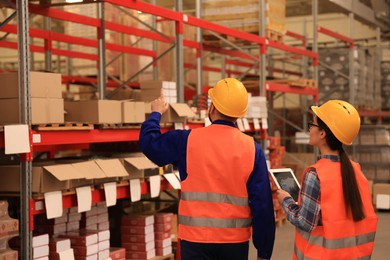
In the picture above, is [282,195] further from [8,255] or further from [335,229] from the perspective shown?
[8,255]

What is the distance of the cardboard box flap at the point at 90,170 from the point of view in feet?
20.3

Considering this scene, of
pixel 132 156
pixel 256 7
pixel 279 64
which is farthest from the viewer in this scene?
pixel 279 64

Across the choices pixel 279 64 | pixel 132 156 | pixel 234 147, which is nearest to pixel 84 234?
pixel 132 156

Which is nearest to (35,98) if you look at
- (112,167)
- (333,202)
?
(112,167)

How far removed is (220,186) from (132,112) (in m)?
3.14

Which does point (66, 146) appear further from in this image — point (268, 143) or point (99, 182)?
point (268, 143)

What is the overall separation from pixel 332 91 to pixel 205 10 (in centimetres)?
513

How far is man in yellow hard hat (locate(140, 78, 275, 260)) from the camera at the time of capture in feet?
13.4

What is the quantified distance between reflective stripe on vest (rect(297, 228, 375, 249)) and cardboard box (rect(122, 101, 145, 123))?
11.1 feet

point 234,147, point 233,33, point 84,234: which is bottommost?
point 84,234

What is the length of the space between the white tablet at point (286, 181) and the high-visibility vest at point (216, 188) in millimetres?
221

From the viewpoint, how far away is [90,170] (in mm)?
6301

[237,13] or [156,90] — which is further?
[237,13]

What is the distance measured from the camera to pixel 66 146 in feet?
28.7
